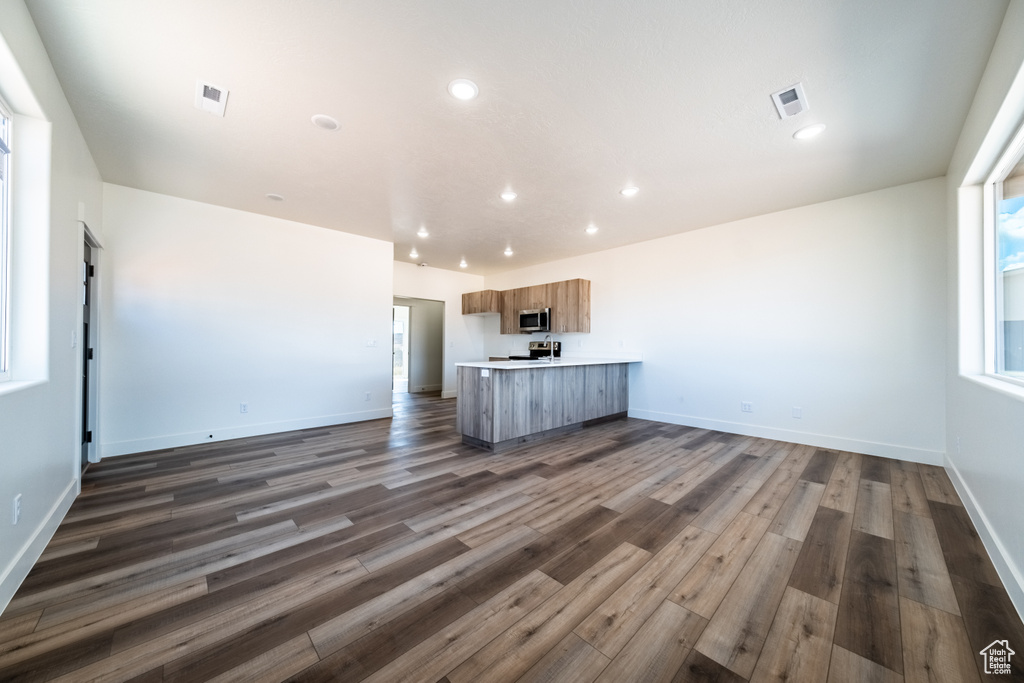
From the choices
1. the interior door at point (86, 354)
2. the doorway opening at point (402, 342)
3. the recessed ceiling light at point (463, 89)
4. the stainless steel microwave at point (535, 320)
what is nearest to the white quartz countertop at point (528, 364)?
the stainless steel microwave at point (535, 320)

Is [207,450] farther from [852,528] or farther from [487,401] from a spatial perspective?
[852,528]

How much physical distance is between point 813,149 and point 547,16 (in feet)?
8.30

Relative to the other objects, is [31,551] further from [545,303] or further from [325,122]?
[545,303]

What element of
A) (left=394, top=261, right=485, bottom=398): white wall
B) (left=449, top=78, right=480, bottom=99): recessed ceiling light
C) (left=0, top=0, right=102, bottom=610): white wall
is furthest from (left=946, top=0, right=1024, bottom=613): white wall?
(left=394, top=261, right=485, bottom=398): white wall

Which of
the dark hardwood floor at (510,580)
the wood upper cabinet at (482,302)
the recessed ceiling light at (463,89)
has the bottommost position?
the dark hardwood floor at (510,580)

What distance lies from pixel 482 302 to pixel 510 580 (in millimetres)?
6225

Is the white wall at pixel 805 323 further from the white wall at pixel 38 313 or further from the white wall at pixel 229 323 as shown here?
the white wall at pixel 38 313

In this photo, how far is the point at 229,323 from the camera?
4387mm

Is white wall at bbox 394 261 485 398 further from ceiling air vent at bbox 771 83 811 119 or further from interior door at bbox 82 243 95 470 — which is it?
ceiling air vent at bbox 771 83 811 119

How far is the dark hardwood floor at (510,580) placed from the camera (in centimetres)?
134

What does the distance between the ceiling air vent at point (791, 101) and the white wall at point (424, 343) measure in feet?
24.2

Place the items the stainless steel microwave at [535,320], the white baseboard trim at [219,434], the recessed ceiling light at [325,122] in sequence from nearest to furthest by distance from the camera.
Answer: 1. the recessed ceiling light at [325,122]
2. the white baseboard trim at [219,434]
3. the stainless steel microwave at [535,320]

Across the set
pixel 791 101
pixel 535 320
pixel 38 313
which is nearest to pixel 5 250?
pixel 38 313

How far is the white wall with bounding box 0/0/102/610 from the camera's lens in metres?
1.70
